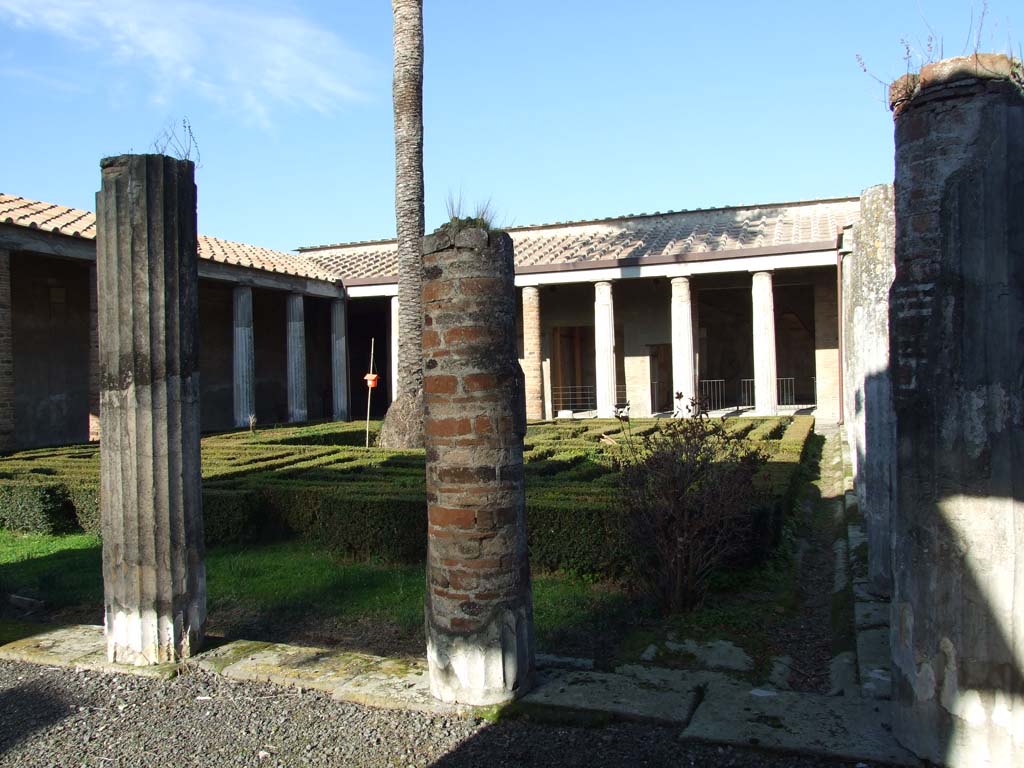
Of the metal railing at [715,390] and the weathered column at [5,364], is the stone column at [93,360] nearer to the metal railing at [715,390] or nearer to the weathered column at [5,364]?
the weathered column at [5,364]

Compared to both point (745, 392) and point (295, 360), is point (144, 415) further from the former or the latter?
point (745, 392)

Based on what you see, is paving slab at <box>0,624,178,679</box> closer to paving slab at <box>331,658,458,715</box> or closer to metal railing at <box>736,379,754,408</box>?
paving slab at <box>331,658,458,715</box>

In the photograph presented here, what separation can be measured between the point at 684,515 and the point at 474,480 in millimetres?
1935

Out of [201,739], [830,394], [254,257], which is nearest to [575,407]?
[830,394]

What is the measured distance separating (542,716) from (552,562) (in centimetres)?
257

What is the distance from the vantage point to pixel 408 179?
13219 millimetres

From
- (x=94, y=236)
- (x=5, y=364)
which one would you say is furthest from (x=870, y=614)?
(x=94, y=236)

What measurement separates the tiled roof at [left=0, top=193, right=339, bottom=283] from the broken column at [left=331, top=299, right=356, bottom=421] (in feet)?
2.89

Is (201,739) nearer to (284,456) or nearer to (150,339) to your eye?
(150,339)

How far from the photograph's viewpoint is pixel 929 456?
2.84 metres

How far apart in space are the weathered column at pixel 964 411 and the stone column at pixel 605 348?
1521 centimetres

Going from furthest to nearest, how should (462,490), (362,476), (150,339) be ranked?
(362,476) → (150,339) → (462,490)

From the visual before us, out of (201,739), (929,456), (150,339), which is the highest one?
(150,339)

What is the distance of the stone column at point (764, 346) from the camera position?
17.0m
